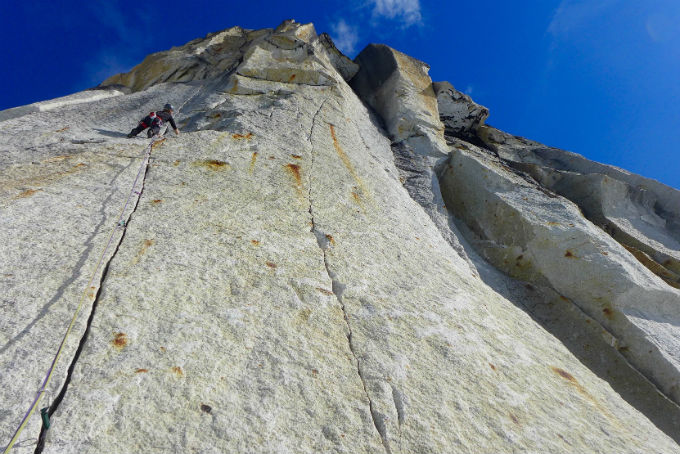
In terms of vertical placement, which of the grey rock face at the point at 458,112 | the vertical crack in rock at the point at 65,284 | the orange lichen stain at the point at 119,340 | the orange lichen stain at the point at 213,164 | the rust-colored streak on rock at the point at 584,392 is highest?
the grey rock face at the point at 458,112

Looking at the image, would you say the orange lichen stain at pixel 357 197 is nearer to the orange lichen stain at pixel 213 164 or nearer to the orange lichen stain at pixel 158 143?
the orange lichen stain at pixel 213 164

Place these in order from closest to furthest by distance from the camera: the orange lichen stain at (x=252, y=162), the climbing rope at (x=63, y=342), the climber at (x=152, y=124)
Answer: the climbing rope at (x=63, y=342), the orange lichen stain at (x=252, y=162), the climber at (x=152, y=124)

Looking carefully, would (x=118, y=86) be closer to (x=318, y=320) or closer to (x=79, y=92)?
(x=79, y=92)

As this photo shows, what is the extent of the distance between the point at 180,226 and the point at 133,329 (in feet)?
5.68

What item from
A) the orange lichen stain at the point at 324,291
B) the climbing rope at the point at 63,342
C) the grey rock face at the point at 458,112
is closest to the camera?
the climbing rope at the point at 63,342

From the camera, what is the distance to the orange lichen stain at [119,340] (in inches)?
110

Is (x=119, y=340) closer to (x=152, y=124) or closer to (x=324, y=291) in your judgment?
(x=324, y=291)

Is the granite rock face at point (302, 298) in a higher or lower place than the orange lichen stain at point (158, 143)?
lower

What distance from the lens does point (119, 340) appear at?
285 centimetres

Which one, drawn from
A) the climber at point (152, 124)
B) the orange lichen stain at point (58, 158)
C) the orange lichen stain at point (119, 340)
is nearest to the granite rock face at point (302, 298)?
the orange lichen stain at point (119, 340)

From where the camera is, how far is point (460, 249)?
7.27 metres

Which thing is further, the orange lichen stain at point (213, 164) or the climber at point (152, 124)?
the climber at point (152, 124)

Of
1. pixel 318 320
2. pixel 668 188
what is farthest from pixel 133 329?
pixel 668 188

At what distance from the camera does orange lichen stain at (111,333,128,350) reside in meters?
2.80
